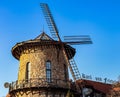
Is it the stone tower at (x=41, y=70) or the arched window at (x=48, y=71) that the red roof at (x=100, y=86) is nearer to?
the stone tower at (x=41, y=70)

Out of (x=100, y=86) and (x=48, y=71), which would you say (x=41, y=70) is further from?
(x=100, y=86)

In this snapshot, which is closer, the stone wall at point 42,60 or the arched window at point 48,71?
the arched window at point 48,71

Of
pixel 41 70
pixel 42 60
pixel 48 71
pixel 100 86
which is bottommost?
pixel 100 86

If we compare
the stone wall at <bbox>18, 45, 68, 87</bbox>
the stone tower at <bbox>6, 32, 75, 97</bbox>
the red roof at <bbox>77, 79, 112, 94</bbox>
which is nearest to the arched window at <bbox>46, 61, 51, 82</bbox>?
the stone tower at <bbox>6, 32, 75, 97</bbox>

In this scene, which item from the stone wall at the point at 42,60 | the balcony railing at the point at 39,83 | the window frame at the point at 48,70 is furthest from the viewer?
the stone wall at the point at 42,60

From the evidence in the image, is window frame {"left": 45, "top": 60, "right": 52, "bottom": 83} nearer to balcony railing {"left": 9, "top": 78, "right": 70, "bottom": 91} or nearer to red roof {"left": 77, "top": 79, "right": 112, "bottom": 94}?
balcony railing {"left": 9, "top": 78, "right": 70, "bottom": 91}

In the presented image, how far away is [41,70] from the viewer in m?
33.3

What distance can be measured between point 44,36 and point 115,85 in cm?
1076

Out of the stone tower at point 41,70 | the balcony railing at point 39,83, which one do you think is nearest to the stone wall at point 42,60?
the stone tower at point 41,70

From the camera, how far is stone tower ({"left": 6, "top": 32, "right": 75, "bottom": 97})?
1277 inches

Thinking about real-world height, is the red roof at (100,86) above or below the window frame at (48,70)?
below

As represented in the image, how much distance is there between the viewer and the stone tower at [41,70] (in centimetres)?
3244

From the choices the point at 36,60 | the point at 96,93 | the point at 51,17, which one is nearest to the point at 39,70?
the point at 36,60

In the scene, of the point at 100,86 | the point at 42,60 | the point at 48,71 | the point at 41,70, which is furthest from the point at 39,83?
the point at 100,86
